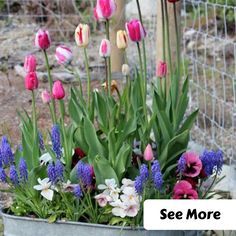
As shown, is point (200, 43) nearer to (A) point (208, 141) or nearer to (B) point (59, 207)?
(A) point (208, 141)

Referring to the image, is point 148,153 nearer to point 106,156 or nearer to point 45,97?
point 106,156

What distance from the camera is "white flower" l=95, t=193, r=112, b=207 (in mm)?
2494

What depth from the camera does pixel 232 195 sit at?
3.28 meters

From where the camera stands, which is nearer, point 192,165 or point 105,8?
point 105,8

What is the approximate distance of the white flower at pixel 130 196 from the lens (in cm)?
246

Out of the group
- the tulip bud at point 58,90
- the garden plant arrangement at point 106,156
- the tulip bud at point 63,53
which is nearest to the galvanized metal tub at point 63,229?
the garden plant arrangement at point 106,156

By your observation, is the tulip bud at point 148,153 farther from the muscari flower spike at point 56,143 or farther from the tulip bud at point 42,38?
the tulip bud at point 42,38

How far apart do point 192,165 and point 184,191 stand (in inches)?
5.7

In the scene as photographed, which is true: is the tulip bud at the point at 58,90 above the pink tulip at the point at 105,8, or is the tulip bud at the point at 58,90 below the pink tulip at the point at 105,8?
below

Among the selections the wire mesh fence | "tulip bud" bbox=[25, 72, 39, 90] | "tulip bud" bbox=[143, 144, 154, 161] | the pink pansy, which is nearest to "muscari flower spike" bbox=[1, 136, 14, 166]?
"tulip bud" bbox=[25, 72, 39, 90]

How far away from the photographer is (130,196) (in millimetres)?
2475

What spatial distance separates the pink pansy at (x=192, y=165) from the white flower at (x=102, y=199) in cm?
29

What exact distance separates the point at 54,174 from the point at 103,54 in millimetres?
432

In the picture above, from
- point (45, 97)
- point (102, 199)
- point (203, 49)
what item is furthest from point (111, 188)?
point (203, 49)
